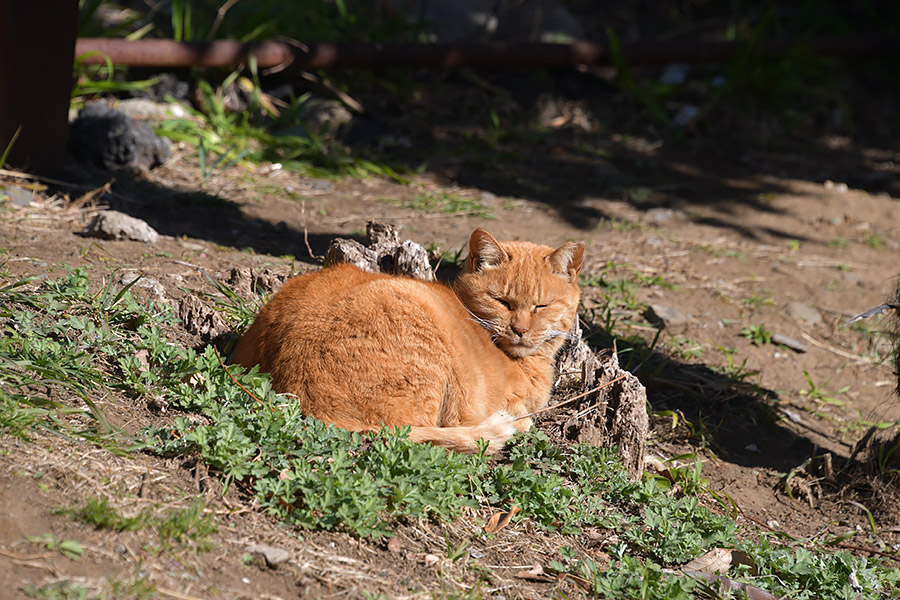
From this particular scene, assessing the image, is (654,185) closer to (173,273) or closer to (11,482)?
(173,273)

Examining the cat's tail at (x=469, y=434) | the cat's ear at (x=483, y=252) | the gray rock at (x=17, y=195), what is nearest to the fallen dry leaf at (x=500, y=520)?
the cat's tail at (x=469, y=434)

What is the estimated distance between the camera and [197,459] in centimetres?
264

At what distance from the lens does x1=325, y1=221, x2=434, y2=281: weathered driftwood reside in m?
3.84

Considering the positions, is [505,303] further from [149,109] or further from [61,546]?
[149,109]

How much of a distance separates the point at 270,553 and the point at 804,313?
13.8 ft

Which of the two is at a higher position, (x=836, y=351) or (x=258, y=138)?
(x=258, y=138)

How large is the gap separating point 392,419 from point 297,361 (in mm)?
418

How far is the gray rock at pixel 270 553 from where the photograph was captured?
2.34 metres

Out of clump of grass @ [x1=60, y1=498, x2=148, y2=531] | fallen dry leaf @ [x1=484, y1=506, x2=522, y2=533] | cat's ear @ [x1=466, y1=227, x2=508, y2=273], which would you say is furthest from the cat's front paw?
clump of grass @ [x1=60, y1=498, x2=148, y2=531]

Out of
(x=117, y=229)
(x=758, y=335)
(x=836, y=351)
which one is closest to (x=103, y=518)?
(x=117, y=229)

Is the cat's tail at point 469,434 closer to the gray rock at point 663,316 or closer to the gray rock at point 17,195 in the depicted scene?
the gray rock at point 663,316

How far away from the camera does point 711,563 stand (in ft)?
9.34

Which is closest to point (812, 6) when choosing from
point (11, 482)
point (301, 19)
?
point (301, 19)

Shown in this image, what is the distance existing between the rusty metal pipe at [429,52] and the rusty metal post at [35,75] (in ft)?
3.60
